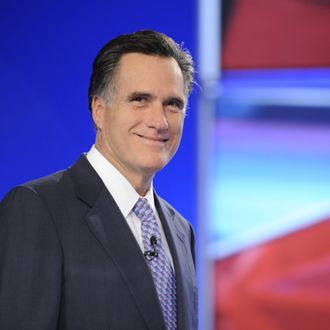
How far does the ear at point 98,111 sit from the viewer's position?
4.60ft

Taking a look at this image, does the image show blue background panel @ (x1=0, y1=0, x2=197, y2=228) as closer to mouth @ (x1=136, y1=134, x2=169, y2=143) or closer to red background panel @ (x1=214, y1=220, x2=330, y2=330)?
red background panel @ (x1=214, y1=220, x2=330, y2=330)

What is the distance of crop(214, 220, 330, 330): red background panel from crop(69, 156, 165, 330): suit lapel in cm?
88

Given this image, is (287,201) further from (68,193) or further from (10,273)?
(10,273)

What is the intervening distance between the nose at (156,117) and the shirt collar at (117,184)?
131 millimetres

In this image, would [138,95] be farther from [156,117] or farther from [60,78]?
[60,78]

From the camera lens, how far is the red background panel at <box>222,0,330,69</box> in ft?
6.89

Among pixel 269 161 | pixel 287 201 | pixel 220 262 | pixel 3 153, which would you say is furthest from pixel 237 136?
pixel 3 153

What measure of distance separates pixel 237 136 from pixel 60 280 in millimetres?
1090

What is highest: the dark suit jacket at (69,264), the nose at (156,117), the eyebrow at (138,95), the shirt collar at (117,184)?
the eyebrow at (138,95)

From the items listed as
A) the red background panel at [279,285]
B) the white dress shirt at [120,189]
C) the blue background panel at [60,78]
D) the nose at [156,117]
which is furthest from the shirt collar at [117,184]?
the red background panel at [279,285]

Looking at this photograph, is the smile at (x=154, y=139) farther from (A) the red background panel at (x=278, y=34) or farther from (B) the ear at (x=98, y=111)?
(A) the red background panel at (x=278, y=34)

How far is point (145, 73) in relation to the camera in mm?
1365

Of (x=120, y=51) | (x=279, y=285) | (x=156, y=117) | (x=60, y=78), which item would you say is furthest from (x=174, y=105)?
(x=279, y=285)

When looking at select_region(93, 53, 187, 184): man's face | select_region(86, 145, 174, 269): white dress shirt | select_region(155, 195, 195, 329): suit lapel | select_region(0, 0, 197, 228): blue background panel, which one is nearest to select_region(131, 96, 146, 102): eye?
select_region(93, 53, 187, 184): man's face
